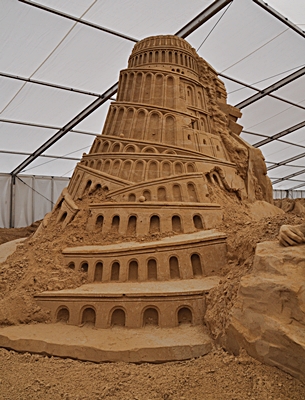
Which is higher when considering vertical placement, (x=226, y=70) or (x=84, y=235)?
(x=226, y=70)

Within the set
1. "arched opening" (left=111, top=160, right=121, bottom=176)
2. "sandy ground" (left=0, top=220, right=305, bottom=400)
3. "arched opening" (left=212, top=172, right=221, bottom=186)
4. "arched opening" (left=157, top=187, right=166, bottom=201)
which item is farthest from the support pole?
"sandy ground" (left=0, top=220, right=305, bottom=400)

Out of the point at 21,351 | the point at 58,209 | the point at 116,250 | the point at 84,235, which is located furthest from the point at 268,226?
the point at 58,209

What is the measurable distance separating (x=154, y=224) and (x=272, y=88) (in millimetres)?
13614

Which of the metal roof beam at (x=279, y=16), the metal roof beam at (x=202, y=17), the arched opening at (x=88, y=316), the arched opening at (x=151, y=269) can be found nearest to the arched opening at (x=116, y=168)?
the arched opening at (x=151, y=269)

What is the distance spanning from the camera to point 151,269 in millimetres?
7043

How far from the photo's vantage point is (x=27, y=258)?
7348 mm

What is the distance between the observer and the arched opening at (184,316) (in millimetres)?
6008

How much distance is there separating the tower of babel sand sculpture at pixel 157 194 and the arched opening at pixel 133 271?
0.07ft

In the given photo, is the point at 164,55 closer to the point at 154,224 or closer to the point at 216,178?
the point at 216,178

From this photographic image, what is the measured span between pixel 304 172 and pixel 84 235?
29.6m

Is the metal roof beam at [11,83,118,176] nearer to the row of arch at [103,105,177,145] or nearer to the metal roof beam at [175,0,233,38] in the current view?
the metal roof beam at [175,0,233,38]

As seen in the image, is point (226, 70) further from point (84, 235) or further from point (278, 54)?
point (84, 235)

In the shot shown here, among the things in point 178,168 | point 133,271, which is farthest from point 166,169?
point 133,271

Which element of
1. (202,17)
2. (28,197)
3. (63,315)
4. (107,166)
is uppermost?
(202,17)
